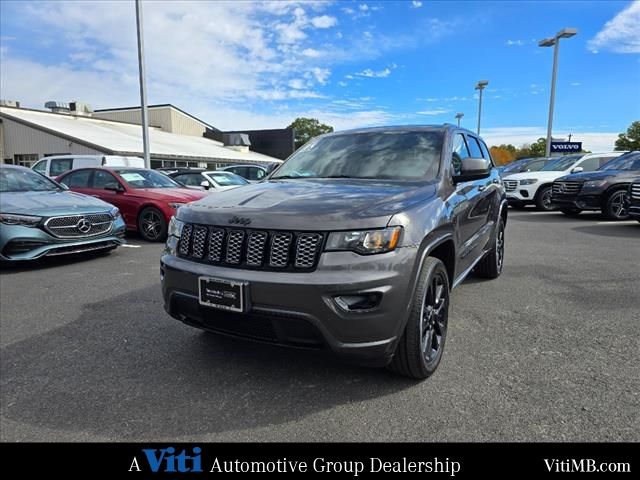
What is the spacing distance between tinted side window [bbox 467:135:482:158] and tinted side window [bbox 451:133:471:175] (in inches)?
9.3

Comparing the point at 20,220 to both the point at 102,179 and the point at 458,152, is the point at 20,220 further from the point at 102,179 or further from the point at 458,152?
the point at 458,152

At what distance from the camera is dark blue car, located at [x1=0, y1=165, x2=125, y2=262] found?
574 cm

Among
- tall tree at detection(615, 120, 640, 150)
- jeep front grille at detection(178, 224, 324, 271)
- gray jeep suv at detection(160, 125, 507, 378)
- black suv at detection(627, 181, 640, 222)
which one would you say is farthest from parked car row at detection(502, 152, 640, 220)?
tall tree at detection(615, 120, 640, 150)

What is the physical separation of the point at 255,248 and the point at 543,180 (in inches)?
501

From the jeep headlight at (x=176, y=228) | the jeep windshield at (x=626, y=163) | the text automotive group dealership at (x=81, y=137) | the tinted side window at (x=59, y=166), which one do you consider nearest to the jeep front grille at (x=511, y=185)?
the jeep windshield at (x=626, y=163)

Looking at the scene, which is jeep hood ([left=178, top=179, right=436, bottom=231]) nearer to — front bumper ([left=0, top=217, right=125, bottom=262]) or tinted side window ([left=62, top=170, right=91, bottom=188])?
front bumper ([left=0, top=217, right=125, bottom=262])

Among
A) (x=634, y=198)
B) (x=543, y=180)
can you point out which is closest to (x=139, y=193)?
(x=634, y=198)

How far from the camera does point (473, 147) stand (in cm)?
460

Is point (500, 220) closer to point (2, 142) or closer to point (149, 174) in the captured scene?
point (149, 174)

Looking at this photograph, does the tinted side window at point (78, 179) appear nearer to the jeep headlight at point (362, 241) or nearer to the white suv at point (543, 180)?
the jeep headlight at point (362, 241)

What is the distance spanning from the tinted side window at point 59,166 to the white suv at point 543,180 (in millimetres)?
13165

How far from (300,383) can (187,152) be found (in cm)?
3190

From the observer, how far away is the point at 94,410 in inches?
98.6
